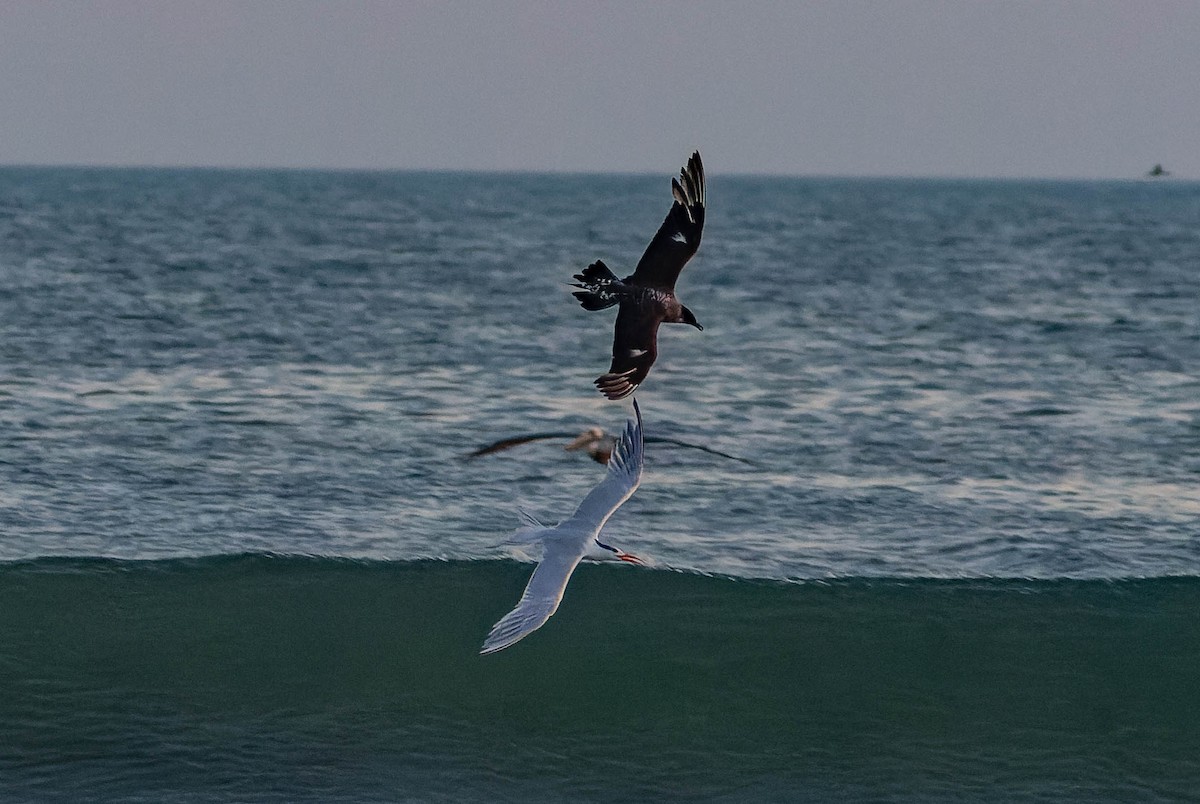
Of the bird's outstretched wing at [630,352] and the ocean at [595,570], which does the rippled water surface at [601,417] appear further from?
the bird's outstretched wing at [630,352]

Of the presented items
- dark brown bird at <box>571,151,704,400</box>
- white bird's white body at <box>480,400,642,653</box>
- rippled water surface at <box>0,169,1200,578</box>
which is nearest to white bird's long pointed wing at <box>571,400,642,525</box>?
white bird's white body at <box>480,400,642,653</box>

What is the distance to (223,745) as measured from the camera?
9703mm

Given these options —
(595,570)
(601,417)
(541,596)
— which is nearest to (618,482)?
(541,596)

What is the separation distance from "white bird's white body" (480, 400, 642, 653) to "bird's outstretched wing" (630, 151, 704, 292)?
935 millimetres

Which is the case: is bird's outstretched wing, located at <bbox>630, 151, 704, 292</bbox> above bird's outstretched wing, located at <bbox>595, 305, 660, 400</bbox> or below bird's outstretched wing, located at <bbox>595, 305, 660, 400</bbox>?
above

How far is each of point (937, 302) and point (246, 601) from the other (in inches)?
886

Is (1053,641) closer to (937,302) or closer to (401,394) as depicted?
(401,394)

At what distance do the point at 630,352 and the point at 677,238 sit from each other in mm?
910

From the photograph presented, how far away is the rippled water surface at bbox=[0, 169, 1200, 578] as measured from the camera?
1352 centimetres

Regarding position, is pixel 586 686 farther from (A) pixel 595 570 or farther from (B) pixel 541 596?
(B) pixel 541 596

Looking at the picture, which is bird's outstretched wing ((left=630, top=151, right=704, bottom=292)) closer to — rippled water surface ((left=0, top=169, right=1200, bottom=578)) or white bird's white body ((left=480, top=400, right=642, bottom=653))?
white bird's white body ((left=480, top=400, right=642, bottom=653))

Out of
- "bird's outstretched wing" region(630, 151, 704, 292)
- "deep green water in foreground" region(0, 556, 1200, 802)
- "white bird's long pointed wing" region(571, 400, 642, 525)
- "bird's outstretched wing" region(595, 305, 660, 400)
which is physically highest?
"bird's outstretched wing" region(630, 151, 704, 292)

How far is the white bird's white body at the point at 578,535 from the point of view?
7.71 metres

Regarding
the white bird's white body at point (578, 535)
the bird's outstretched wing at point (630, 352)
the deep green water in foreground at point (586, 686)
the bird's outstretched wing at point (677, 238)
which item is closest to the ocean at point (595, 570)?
the deep green water in foreground at point (586, 686)
